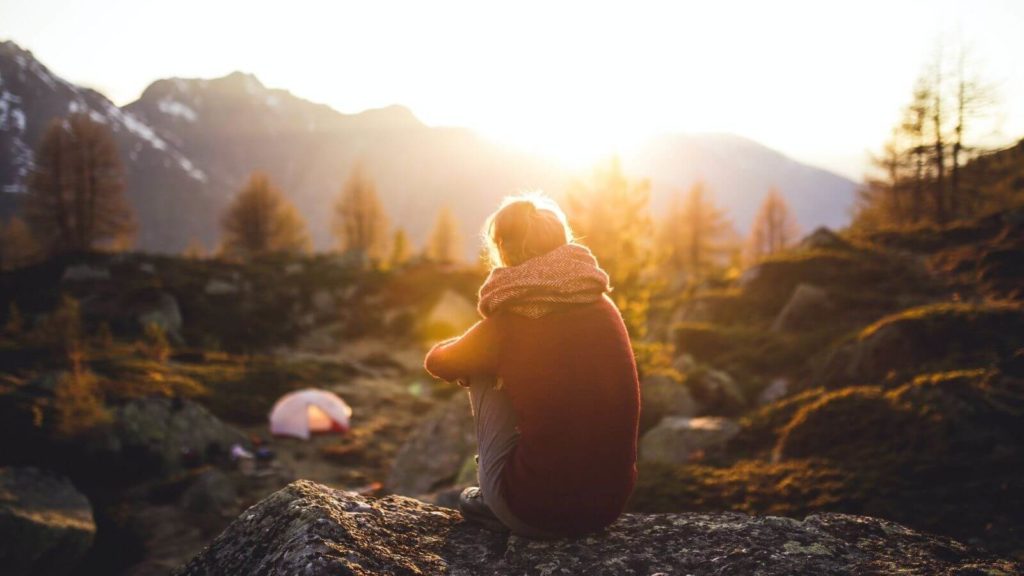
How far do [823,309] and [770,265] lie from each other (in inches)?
168

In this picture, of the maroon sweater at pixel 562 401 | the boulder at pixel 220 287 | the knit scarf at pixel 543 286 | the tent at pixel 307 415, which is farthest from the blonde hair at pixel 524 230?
the boulder at pixel 220 287

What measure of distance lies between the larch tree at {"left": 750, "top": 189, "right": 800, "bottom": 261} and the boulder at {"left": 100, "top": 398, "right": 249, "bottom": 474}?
176ft

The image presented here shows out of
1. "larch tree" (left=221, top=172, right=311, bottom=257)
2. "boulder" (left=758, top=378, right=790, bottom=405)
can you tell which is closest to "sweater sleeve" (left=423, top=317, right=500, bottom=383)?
"boulder" (left=758, top=378, right=790, bottom=405)

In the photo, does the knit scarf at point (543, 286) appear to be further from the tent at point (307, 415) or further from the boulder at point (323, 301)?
the boulder at point (323, 301)

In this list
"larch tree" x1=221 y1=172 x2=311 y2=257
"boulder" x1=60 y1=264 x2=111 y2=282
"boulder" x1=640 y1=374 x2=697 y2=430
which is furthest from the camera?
"larch tree" x1=221 y1=172 x2=311 y2=257

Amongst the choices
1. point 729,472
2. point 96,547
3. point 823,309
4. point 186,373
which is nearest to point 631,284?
point 823,309

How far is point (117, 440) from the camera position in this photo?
11961 mm

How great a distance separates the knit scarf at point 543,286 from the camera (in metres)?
2.99

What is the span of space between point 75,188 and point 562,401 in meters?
53.6

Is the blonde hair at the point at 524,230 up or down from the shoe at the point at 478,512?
up

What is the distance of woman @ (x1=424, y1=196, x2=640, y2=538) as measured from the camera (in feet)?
9.71

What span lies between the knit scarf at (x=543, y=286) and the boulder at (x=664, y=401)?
9.08m

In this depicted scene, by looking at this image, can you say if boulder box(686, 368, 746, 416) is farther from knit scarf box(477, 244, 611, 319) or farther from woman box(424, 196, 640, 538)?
knit scarf box(477, 244, 611, 319)

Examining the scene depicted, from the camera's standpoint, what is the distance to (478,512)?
3.48 metres
